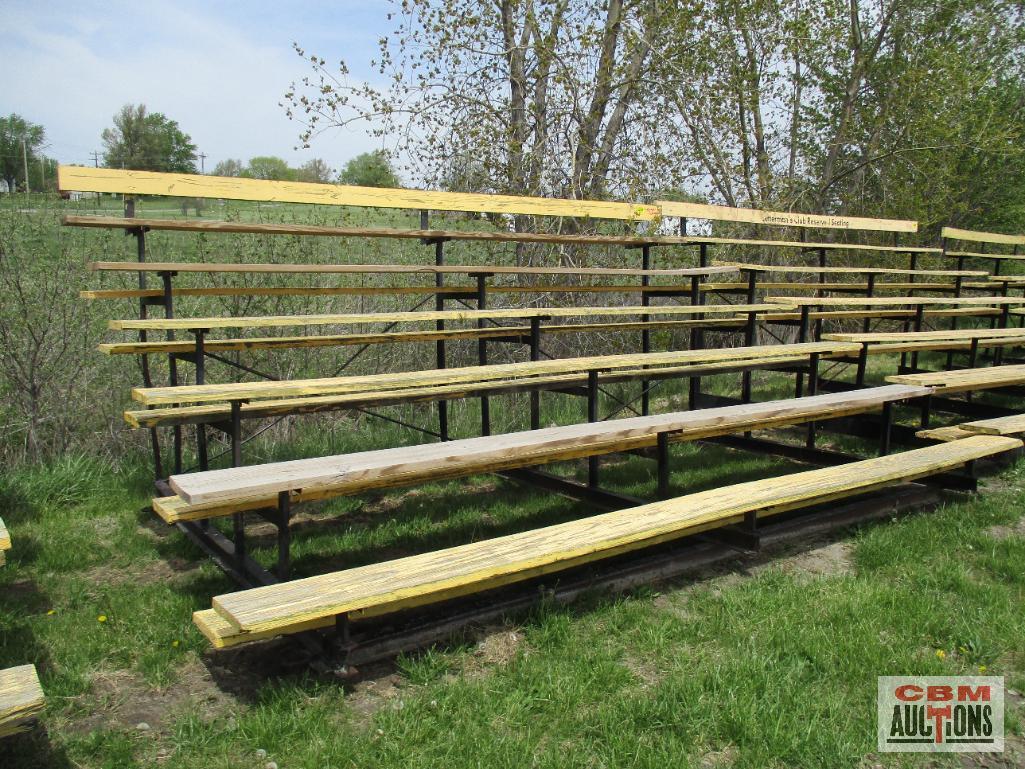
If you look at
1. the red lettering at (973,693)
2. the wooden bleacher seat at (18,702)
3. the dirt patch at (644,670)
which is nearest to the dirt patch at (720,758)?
the dirt patch at (644,670)

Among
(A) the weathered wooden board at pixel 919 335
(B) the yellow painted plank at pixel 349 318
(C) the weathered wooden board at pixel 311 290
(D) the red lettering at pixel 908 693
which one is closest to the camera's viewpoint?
(D) the red lettering at pixel 908 693

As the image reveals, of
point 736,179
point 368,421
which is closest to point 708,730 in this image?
point 368,421

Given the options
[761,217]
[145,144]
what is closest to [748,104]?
[761,217]

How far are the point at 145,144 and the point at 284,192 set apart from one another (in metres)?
33.7

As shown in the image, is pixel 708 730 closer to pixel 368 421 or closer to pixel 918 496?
pixel 918 496

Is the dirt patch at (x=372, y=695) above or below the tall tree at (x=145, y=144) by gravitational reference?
below

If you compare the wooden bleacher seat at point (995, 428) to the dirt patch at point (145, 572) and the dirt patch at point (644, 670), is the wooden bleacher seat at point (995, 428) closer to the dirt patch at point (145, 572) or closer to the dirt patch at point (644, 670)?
the dirt patch at point (644, 670)

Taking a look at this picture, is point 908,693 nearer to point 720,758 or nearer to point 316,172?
point 720,758

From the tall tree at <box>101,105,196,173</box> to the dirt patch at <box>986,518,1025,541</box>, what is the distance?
25.7m

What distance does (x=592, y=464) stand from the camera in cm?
397

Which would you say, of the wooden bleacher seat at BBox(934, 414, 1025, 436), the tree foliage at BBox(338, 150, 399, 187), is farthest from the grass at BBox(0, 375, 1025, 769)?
the tree foliage at BBox(338, 150, 399, 187)

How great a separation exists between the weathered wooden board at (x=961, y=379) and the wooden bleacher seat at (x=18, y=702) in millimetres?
4434

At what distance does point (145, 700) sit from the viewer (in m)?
2.35

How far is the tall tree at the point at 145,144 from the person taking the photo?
28141mm
